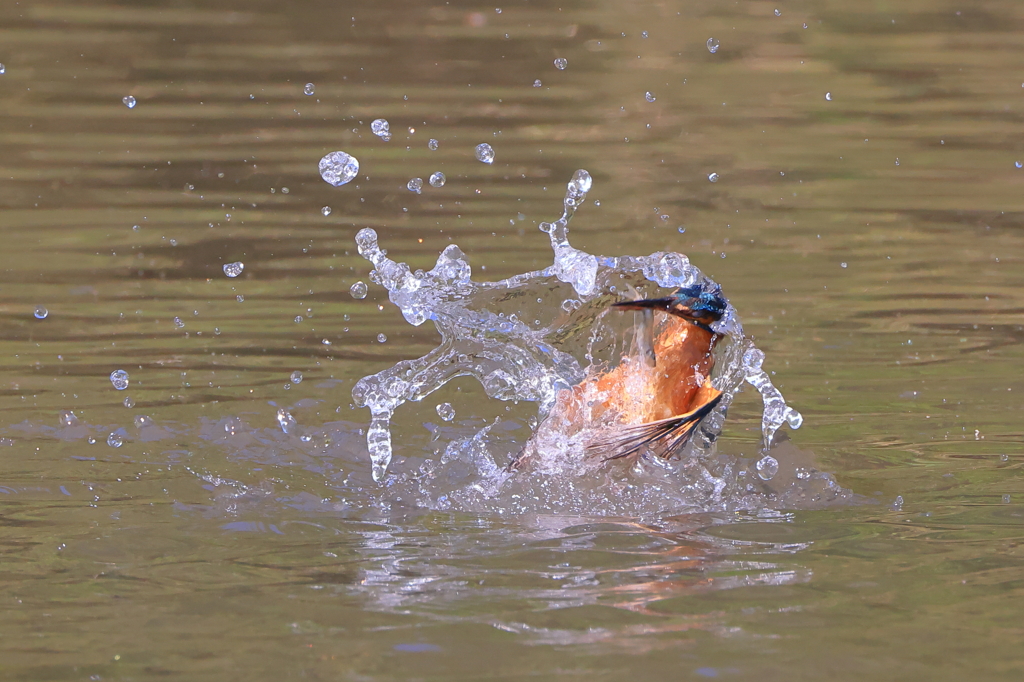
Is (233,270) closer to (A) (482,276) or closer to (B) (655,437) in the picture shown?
(A) (482,276)

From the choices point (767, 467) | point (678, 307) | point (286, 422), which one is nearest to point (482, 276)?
point (286, 422)

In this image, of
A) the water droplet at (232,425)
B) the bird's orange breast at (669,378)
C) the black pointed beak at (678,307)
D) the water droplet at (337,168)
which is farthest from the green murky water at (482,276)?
the water droplet at (337,168)

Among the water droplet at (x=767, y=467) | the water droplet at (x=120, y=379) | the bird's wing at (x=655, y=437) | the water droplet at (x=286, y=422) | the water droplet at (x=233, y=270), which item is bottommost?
the water droplet at (x=767, y=467)

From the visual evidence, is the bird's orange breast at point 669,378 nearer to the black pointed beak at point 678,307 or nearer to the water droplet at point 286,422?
the black pointed beak at point 678,307

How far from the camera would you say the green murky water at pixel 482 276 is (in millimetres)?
3027

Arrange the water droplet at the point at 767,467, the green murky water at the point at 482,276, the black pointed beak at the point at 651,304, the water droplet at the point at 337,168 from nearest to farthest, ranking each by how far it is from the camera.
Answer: the green murky water at the point at 482,276
the black pointed beak at the point at 651,304
the water droplet at the point at 767,467
the water droplet at the point at 337,168

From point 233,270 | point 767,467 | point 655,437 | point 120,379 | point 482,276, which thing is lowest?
point 767,467

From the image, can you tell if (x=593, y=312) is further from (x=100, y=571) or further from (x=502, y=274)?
(x=502, y=274)

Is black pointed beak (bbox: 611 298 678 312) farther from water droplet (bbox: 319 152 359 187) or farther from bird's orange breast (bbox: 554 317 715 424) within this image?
water droplet (bbox: 319 152 359 187)

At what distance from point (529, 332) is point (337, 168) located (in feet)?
4.71

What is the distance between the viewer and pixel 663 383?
144 inches

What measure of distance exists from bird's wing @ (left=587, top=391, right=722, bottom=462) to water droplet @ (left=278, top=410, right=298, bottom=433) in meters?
1.19

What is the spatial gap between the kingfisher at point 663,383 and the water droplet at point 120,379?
195 centimetres

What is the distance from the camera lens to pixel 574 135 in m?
8.27
